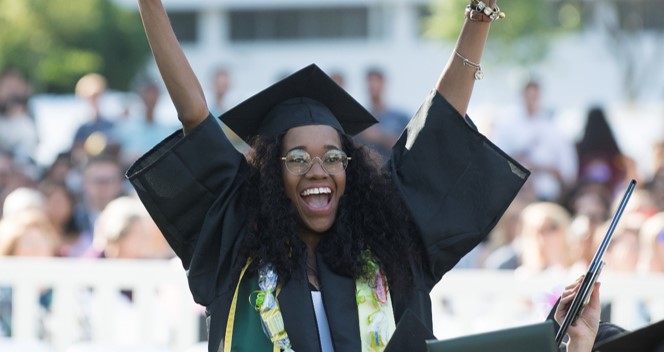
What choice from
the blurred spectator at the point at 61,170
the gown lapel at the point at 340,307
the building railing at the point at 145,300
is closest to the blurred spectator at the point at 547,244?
the building railing at the point at 145,300

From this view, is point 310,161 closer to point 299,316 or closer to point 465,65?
point 299,316

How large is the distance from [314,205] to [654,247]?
3.98m

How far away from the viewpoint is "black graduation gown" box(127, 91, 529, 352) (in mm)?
4242

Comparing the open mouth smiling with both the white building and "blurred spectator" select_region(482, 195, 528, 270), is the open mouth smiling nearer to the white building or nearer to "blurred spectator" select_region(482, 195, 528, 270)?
"blurred spectator" select_region(482, 195, 528, 270)

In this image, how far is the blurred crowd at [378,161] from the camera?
7859 mm

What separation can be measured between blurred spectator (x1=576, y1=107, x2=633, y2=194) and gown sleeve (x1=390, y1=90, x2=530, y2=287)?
22.9 ft

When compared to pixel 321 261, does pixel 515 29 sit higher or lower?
higher

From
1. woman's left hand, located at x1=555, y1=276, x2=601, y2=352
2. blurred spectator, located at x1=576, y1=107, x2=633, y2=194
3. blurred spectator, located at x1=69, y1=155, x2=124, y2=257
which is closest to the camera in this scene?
woman's left hand, located at x1=555, y1=276, x2=601, y2=352

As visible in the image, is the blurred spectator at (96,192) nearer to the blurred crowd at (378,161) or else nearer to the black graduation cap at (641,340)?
the blurred crowd at (378,161)

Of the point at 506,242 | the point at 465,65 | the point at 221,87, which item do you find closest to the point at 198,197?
the point at 465,65

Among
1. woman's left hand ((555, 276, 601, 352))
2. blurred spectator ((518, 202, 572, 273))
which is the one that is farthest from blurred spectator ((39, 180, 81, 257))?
woman's left hand ((555, 276, 601, 352))

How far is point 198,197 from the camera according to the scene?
14.0 ft

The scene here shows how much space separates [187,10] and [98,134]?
5290cm

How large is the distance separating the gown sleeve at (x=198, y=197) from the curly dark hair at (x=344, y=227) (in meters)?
0.08
